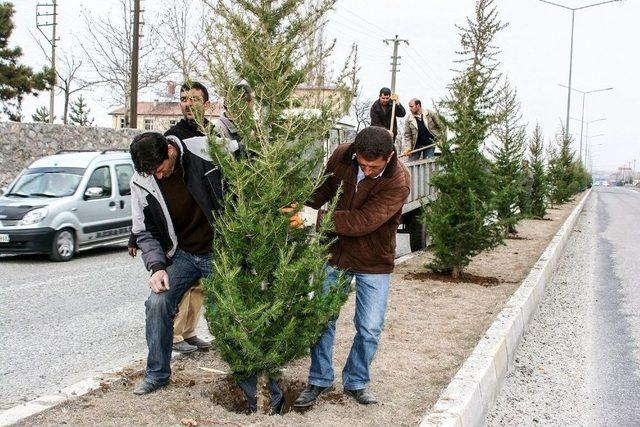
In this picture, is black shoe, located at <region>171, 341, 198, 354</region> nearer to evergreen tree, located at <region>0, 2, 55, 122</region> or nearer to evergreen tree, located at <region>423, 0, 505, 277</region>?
evergreen tree, located at <region>423, 0, 505, 277</region>

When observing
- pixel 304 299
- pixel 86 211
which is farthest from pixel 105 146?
pixel 304 299

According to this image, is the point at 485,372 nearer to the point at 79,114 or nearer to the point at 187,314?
the point at 187,314

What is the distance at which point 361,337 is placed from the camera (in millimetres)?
4617

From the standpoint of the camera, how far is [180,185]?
4586mm

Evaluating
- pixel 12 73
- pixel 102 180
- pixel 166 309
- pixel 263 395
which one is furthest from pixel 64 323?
pixel 12 73

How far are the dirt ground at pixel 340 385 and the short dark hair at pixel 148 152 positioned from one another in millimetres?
1460

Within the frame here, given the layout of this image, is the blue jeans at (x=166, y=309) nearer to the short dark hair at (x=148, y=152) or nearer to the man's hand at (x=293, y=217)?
the short dark hair at (x=148, y=152)

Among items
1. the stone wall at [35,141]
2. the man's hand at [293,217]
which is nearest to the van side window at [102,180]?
the stone wall at [35,141]

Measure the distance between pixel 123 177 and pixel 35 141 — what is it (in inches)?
324

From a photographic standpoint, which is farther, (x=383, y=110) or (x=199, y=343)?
(x=383, y=110)

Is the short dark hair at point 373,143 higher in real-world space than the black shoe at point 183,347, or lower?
higher

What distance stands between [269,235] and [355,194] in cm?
80

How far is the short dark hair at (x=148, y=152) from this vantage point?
4.29 m

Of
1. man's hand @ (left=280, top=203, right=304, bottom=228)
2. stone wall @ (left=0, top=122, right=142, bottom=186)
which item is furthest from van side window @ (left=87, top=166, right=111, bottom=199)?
man's hand @ (left=280, top=203, right=304, bottom=228)
